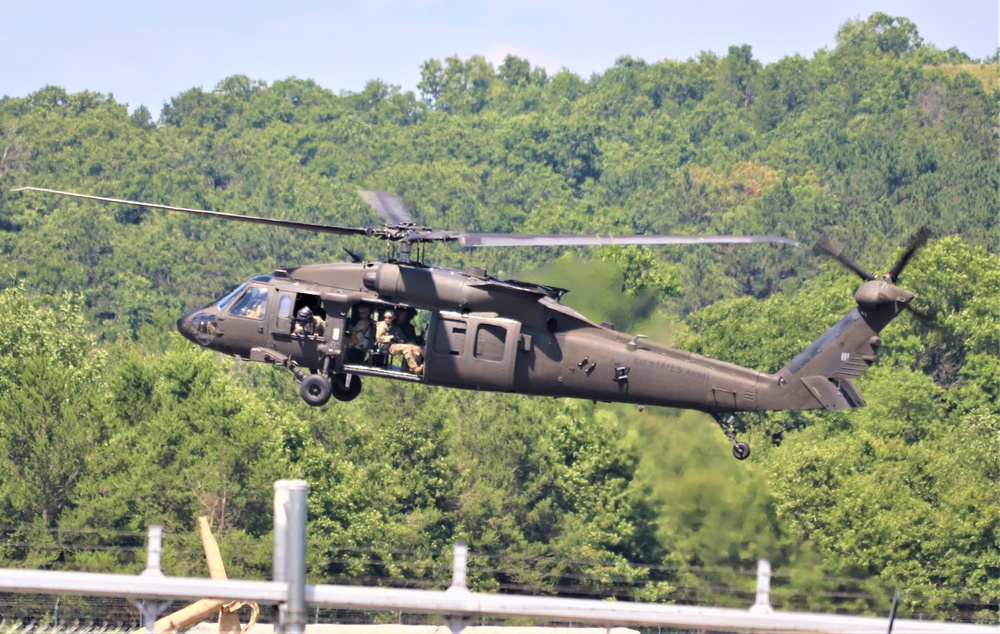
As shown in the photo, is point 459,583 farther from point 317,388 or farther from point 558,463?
point 558,463

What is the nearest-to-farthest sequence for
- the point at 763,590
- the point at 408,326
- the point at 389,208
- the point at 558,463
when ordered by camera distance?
the point at 763,590
the point at 408,326
the point at 389,208
the point at 558,463

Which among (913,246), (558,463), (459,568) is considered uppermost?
(913,246)

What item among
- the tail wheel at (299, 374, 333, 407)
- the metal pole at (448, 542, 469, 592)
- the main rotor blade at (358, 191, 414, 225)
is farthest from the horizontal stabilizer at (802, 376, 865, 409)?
the metal pole at (448, 542, 469, 592)

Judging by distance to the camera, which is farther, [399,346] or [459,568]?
[399,346]

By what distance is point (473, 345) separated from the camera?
2567 centimetres

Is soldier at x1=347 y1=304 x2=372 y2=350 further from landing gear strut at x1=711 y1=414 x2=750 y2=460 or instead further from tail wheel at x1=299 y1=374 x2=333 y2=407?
landing gear strut at x1=711 y1=414 x2=750 y2=460

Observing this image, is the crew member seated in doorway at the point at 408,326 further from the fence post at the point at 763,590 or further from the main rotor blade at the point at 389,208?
the fence post at the point at 763,590

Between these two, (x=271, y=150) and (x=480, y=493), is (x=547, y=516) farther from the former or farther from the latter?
(x=271, y=150)

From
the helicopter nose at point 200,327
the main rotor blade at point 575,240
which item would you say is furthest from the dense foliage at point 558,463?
the main rotor blade at point 575,240

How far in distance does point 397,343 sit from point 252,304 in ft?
8.93

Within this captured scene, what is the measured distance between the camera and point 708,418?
43031 millimetres

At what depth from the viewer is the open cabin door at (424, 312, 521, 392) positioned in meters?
25.6

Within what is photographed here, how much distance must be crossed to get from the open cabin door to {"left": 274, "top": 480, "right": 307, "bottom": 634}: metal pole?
12.9m

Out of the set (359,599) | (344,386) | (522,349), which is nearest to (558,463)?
(344,386)
